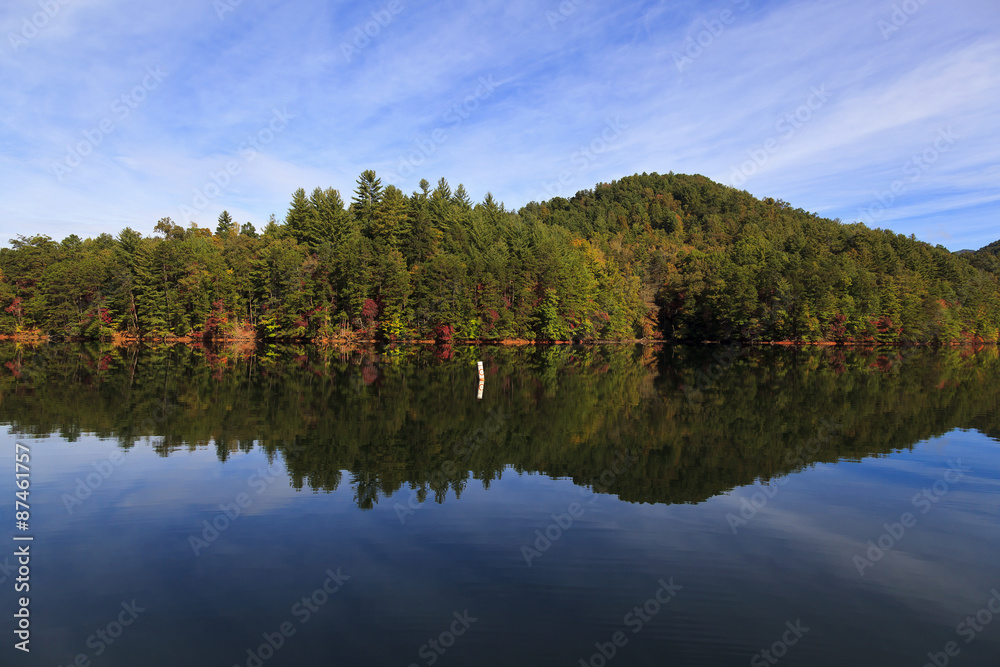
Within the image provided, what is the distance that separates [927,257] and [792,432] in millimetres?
104305

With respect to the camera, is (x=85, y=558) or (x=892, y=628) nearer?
(x=892, y=628)

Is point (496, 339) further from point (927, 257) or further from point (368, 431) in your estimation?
point (927, 257)

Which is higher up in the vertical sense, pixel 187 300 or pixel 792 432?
pixel 187 300

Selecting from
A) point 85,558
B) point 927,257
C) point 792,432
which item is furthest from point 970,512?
point 927,257

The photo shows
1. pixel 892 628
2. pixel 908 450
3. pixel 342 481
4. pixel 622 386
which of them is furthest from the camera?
pixel 622 386

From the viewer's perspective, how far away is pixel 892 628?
8023mm
